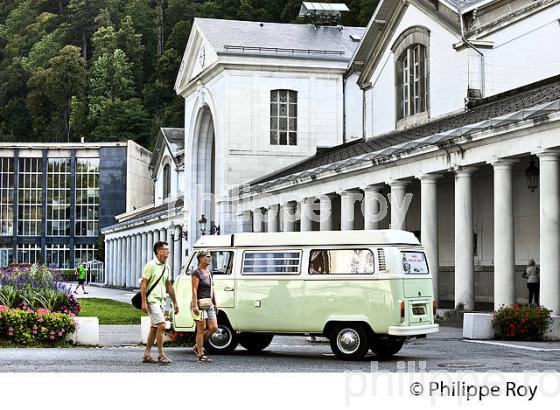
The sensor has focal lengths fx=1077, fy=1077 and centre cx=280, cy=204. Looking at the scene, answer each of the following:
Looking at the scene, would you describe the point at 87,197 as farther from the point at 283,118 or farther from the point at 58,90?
the point at 283,118

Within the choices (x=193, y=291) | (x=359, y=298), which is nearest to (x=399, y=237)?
(x=359, y=298)

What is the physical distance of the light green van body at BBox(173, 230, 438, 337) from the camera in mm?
18422

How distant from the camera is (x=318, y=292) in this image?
19078 mm

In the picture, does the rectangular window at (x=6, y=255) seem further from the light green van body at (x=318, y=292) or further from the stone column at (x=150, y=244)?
the light green van body at (x=318, y=292)

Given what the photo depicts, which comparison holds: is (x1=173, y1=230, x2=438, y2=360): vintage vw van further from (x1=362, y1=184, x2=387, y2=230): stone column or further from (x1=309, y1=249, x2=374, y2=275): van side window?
(x1=362, y1=184, x2=387, y2=230): stone column

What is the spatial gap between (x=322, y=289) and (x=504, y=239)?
9846 millimetres

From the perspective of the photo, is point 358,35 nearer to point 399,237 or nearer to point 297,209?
point 297,209

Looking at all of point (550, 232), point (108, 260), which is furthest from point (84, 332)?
point (108, 260)

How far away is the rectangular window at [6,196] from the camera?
12888cm

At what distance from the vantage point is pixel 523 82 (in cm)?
3688

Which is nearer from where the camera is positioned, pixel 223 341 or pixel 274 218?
pixel 223 341

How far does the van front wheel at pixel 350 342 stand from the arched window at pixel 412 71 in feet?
77.9

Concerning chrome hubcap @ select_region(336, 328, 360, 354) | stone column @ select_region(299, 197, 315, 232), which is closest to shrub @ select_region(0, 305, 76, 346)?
chrome hubcap @ select_region(336, 328, 360, 354)
